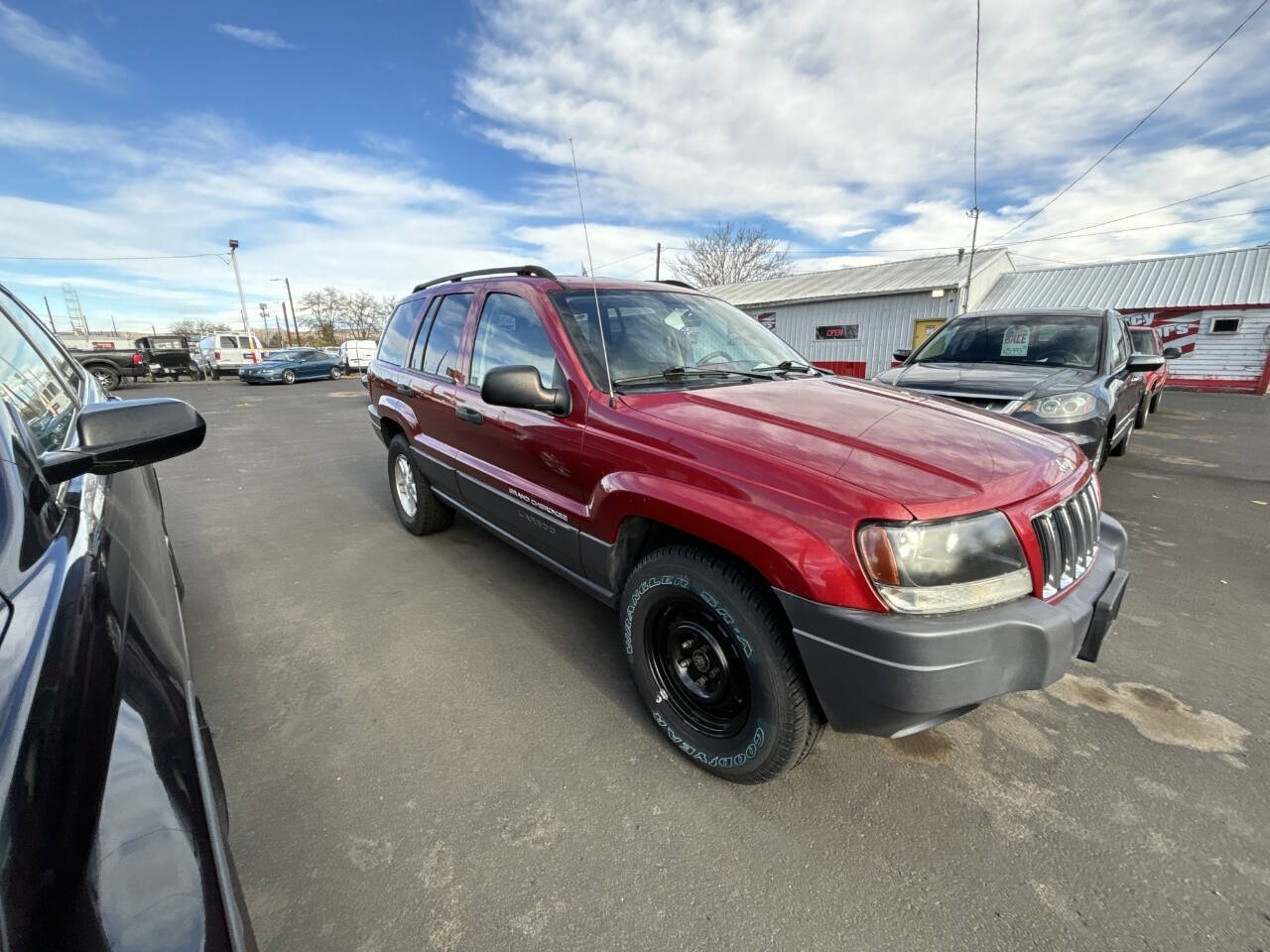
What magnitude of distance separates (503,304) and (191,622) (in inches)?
97.0

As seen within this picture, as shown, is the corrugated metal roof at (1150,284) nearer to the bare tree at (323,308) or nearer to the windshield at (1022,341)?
the windshield at (1022,341)

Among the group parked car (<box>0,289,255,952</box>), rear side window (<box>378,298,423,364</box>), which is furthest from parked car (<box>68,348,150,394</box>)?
parked car (<box>0,289,255,952</box>)

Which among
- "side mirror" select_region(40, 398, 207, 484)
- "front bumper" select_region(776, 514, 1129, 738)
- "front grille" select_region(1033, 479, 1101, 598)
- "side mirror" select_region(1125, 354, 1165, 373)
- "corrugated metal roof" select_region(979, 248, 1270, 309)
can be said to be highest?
"corrugated metal roof" select_region(979, 248, 1270, 309)

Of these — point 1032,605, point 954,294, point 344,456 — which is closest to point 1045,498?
point 1032,605

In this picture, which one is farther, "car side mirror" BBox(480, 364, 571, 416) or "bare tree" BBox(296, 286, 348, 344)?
"bare tree" BBox(296, 286, 348, 344)

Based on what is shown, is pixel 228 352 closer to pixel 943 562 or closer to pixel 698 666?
pixel 698 666

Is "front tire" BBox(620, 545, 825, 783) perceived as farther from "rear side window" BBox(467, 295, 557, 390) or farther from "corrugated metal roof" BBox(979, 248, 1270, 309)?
"corrugated metal roof" BBox(979, 248, 1270, 309)

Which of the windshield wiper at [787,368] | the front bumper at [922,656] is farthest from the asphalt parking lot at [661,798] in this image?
the windshield wiper at [787,368]

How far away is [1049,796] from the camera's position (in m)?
1.98

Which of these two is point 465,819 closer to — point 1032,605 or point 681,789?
point 681,789

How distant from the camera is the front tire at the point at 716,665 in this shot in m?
1.76

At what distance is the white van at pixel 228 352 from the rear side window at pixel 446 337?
930 inches

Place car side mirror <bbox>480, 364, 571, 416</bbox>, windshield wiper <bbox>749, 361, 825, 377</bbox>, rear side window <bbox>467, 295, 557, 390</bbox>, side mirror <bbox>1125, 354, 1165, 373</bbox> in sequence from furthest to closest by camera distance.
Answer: side mirror <bbox>1125, 354, 1165, 373</bbox> → windshield wiper <bbox>749, 361, 825, 377</bbox> → rear side window <bbox>467, 295, 557, 390</bbox> → car side mirror <bbox>480, 364, 571, 416</bbox>

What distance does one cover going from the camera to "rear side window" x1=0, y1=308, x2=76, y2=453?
157cm
